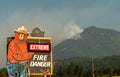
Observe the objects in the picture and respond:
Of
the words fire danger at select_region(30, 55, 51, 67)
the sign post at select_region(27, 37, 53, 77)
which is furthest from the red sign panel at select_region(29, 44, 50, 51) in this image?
the words fire danger at select_region(30, 55, 51, 67)

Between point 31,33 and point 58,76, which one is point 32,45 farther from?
point 58,76

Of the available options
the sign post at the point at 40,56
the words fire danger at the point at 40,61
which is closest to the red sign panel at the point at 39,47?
the sign post at the point at 40,56

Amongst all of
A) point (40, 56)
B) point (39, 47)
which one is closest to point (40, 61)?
point (40, 56)

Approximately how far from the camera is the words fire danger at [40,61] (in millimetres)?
53838

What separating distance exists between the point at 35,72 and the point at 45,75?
1.48 meters

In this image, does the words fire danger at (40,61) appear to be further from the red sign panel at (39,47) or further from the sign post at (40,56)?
the red sign panel at (39,47)

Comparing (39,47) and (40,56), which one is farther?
(40,56)

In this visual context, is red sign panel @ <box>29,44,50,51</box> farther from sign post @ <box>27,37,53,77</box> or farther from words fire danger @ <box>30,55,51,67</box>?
words fire danger @ <box>30,55,51,67</box>

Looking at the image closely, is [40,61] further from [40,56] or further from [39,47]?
[39,47]

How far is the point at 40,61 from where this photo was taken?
54188mm

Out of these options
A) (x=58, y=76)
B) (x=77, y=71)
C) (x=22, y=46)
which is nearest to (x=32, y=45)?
(x=22, y=46)

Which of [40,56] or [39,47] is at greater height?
[39,47]

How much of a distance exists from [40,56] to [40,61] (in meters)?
0.71

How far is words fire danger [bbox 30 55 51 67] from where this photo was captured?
177 feet
